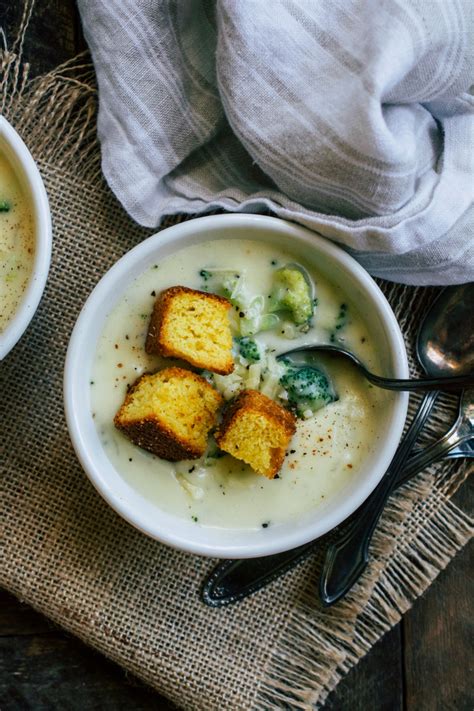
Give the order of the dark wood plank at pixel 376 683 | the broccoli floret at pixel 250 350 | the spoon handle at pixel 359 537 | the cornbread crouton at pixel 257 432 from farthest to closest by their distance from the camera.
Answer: the dark wood plank at pixel 376 683 → the spoon handle at pixel 359 537 → the broccoli floret at pixel 250 350 → the cornbread crouton at pixel 257 432

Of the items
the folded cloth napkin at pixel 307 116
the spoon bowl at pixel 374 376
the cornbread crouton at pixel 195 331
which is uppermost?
the folded cloth napkin at pixel 307 116

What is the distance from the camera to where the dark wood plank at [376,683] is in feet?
7.02

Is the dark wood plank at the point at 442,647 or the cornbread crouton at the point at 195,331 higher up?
the cornbread crouton at the point at 195,331

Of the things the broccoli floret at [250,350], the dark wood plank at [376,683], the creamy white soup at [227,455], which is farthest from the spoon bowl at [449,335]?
the dark wood plank at [376,683]

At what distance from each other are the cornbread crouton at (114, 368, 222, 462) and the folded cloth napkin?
42 cm

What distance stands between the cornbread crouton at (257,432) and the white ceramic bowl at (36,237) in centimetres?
50

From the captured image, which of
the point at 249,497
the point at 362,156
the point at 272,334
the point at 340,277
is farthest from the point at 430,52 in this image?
the point at 249,497

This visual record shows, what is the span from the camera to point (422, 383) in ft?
5.74

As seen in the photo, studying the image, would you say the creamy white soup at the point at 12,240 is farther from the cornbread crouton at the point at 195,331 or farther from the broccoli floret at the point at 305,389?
the broccoli floret at the point at 305,389

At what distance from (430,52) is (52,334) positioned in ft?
3.65

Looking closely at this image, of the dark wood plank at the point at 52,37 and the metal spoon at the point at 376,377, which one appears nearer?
the metal spoon at the point at 376,377

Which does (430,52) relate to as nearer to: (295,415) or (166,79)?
(166,79)

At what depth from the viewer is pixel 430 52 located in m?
1.74

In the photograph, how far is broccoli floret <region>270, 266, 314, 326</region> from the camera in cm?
179
